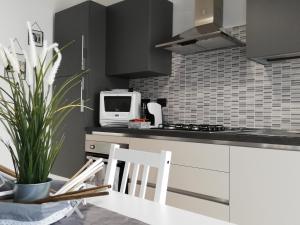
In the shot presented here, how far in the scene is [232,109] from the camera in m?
2.56

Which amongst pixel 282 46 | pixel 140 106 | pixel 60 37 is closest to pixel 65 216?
pixel 282 46

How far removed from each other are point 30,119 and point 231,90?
2104mm

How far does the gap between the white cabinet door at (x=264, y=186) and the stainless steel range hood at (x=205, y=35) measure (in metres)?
0.98

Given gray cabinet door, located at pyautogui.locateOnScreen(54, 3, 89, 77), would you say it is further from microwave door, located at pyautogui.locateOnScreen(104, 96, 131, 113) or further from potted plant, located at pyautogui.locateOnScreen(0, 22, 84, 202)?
potted plant, located at pyautogui.locateOnScreen(0, 22, 84, 202)

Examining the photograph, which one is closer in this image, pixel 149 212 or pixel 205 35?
pixel 149 212

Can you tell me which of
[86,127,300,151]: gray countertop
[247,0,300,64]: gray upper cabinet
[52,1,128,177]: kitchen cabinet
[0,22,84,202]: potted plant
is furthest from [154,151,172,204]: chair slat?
[52,1,128,177]: kitchen cabinet

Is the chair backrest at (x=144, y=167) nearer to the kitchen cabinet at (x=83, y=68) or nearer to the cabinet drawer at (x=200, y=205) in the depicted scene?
the cabinet drawer at (x=200, y=205)

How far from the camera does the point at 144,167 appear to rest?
3.95 feet

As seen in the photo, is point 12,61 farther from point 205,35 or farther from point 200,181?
point 205,35

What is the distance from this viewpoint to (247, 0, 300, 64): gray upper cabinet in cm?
192

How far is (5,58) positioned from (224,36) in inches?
72.8

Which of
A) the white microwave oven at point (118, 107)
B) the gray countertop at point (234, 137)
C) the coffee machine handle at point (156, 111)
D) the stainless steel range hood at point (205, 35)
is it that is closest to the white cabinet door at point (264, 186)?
the gray countertop at point (234, 137)

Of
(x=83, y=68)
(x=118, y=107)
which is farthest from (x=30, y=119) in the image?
(x=83, y=68)

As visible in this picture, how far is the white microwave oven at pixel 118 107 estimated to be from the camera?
9.51ft
